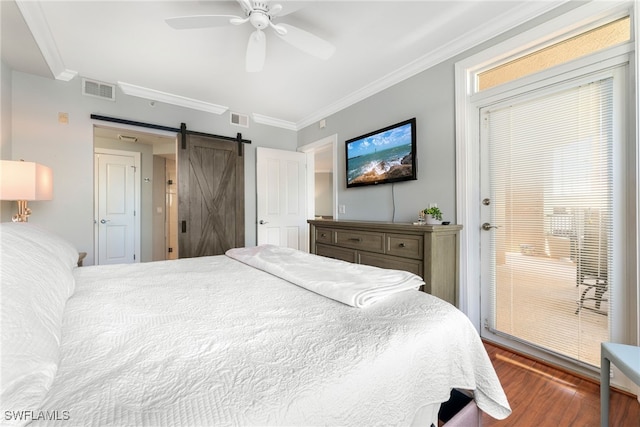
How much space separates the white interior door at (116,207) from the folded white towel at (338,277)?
164 inches

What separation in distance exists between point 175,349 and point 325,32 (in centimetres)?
250

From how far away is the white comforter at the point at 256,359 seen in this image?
518mm

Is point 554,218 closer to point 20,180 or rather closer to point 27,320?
point 27,320

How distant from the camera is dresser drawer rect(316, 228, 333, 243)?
3152mm

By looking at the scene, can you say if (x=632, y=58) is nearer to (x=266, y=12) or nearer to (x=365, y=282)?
(x=365, y=282)

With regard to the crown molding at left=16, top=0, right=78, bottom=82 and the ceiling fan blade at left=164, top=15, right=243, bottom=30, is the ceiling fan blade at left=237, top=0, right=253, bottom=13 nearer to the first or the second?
the ceiling fan blade at left=164, top=15, right=243, bottom=30

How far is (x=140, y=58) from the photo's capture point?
2613 mm

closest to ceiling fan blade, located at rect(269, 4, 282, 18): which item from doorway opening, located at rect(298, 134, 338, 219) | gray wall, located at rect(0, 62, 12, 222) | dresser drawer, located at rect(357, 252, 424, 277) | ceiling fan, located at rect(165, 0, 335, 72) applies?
ceiling fan, located at rect(165, 0, 335, 72)

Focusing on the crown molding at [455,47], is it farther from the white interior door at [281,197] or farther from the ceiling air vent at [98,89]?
the ceiling air vent at [98,89]

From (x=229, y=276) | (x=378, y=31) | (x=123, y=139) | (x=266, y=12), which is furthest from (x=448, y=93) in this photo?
(x=123, y=139)

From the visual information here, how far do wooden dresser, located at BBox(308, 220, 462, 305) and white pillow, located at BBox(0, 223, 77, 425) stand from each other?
2091 mm

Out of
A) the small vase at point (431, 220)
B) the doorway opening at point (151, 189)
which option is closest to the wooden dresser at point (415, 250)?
the small vase at point (431, 220)

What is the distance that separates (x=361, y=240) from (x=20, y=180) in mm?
2784

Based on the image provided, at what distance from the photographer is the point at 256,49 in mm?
2010
